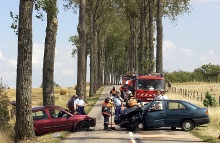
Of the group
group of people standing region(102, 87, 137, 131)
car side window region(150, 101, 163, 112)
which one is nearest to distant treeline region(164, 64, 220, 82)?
group of people standing region(102, 87, 137, 131)

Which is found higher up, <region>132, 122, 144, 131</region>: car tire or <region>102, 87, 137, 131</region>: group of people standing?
<region>102, 87, 137, 131</region>: group of people standing

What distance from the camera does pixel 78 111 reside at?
28.1 meters

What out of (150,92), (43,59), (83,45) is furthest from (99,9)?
(43,59)

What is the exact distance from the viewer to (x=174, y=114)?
23.6 m

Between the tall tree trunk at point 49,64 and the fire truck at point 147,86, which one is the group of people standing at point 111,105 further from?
the fire truck at point 147,86

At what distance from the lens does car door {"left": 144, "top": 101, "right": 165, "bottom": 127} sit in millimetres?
23609

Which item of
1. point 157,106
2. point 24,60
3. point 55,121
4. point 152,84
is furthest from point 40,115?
point 152,84

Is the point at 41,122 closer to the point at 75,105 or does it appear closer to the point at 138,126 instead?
the point at 138,126

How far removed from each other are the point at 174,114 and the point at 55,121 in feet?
18.8

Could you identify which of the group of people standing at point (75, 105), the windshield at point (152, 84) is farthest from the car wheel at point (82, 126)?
the windshield at point (152, 84)

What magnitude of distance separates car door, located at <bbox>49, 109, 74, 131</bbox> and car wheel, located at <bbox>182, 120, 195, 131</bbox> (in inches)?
214

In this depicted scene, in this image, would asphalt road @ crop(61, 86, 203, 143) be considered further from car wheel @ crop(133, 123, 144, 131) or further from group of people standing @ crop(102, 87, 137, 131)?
group of people standing @ crop(102, 87, 137, 131)

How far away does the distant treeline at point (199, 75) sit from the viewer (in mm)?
110344

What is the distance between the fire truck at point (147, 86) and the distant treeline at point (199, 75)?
2751 inches
